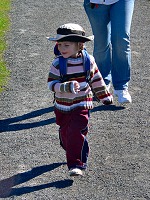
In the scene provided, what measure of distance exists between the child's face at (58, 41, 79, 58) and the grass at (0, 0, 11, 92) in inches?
93.5

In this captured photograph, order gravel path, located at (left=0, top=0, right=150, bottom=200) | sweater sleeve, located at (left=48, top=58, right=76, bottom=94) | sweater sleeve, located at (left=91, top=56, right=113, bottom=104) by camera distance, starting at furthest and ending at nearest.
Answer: sweater sleeve, located at (left=91, top=56, right=113, bottom=104) → gravel path, located at (left=0, top=0, right=150, bottom=200) → sweater sleeve, located at (left=48, top=58, right=76, bottom=94)

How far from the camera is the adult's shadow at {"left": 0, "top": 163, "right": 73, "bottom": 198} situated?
19.4ft

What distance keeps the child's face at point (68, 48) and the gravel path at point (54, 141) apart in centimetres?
106

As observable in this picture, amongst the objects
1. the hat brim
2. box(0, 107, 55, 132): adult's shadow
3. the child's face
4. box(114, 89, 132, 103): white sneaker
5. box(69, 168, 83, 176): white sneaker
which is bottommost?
box(0, 107, 55, 132): adult's shadow

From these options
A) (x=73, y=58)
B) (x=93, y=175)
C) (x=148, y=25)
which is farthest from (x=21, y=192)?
(x=148, y=25)

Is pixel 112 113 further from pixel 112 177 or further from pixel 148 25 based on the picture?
pixel 148 25

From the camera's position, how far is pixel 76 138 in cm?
600

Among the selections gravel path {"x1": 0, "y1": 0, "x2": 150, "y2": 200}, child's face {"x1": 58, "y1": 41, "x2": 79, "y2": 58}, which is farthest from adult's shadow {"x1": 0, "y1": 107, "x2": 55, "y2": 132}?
child's face {"x1": 58, "y1": 41, "x2": 79, "y2": 58}

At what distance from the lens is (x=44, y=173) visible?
6.25 meters

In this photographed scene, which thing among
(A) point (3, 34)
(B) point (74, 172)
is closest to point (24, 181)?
(B) point (74, 172)

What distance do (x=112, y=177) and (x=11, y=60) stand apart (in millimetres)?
3595

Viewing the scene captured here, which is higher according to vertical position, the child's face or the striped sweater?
the child's face

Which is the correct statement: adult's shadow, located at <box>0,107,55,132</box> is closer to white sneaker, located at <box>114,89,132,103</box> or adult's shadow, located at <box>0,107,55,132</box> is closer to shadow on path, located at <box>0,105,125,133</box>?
shadow on path, located at <box>0,105,125,133</box>

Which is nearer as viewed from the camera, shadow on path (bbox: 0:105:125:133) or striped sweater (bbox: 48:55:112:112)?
striped sweater (bbox: 48:55:112:112)
